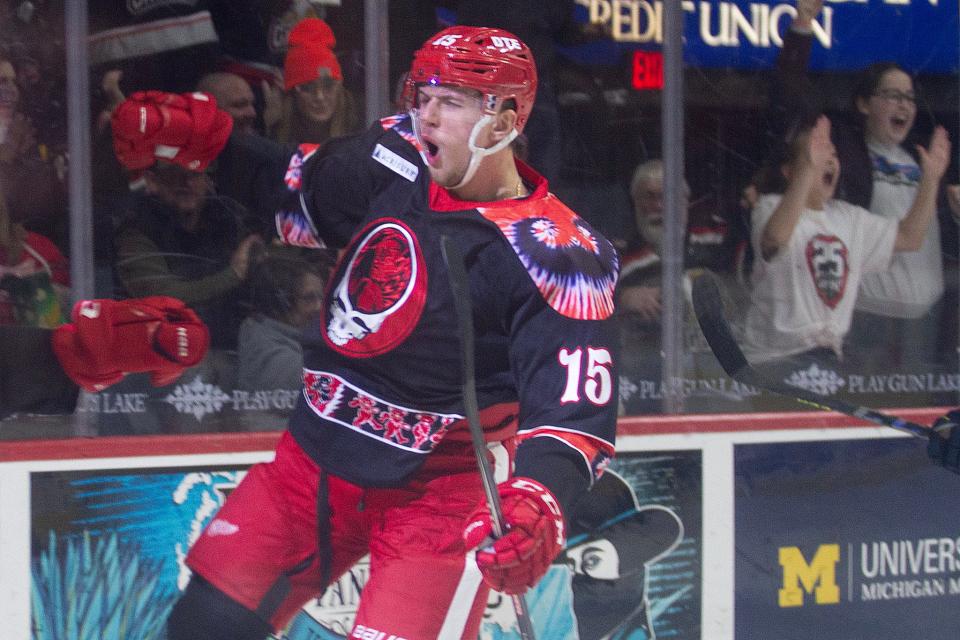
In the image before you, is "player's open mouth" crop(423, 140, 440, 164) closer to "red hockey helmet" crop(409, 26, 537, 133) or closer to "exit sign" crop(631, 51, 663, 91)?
"red hockey helmet" crop(409, 26, 537, 133)

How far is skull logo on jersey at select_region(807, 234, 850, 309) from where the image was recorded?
15.4 feet

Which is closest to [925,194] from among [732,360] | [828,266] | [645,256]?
[828,266]

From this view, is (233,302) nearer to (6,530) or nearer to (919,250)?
(6,530)

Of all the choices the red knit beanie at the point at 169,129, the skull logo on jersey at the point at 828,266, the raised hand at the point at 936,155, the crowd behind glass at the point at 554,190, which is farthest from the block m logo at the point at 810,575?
the red knit beanie at the point at 169,129

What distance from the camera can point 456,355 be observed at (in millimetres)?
2740

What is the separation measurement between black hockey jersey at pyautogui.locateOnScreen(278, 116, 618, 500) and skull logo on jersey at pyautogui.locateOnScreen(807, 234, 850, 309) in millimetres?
2043

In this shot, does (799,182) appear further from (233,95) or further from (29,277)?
(29,277)

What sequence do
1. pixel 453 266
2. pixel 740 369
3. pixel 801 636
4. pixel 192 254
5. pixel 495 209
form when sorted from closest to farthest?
pixel 453 266, pixel 495 209, pixel 740 369, pixel 192 254, pixel 801 636

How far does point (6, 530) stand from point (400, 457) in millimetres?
1456

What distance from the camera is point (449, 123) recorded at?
106 inches

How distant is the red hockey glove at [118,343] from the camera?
298cm

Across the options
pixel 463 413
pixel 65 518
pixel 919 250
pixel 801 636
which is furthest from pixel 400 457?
pixel 919 250

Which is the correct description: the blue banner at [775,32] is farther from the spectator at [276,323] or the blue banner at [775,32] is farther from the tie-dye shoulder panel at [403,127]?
the tie-dye shoulder panel at [403,127]

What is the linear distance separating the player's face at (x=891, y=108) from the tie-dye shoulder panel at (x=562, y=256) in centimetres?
230
